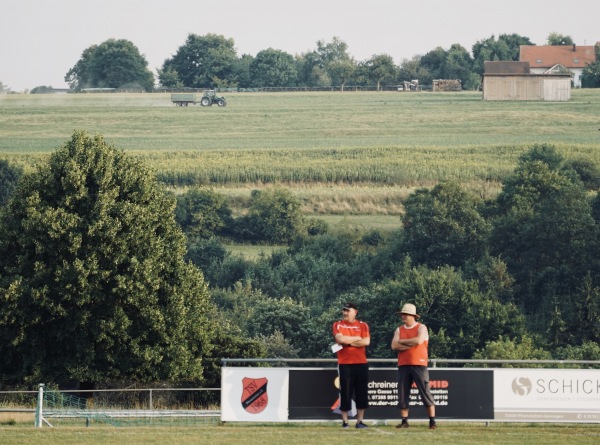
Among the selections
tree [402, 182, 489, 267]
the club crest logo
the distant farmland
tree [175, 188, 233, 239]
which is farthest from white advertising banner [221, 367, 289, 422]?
the distant farmland

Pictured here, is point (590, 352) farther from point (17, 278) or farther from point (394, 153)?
point (394, 153)

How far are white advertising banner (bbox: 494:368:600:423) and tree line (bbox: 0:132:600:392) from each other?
24.6 metres

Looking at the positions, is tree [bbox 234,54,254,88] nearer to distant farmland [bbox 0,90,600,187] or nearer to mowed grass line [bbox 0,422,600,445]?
distant farmland [bbox 0,90,600,187]

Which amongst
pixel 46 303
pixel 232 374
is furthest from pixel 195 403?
pixel 232 374

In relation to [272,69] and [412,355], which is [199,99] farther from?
[412,355]

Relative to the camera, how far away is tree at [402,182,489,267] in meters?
102

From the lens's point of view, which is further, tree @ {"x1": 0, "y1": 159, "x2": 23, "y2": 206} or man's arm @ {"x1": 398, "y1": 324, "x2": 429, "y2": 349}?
tree @ {"x1": 0, "y1": 159, "x2": 23, "y2": 206}

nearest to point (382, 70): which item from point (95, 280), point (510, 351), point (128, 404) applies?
point (510, 351)

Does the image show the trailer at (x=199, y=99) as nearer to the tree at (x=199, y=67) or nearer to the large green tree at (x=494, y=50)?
the tree at (x=199, y=67)

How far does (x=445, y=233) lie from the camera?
4045 inches

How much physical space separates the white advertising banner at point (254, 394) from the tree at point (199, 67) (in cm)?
14986

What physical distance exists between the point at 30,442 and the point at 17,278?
2659 cm

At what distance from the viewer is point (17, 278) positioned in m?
46.8

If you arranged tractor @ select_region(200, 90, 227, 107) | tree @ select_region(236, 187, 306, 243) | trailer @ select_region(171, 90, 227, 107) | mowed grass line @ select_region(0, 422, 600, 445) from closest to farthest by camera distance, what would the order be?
mowed grass line @ select_region(0, 422, 600, 445)
tree @ select_region(236, 187, 306, 243)
trailer @ select_region(171, 90, 227, 107)
tractor @ select_region(200, 90, 227, 107)
